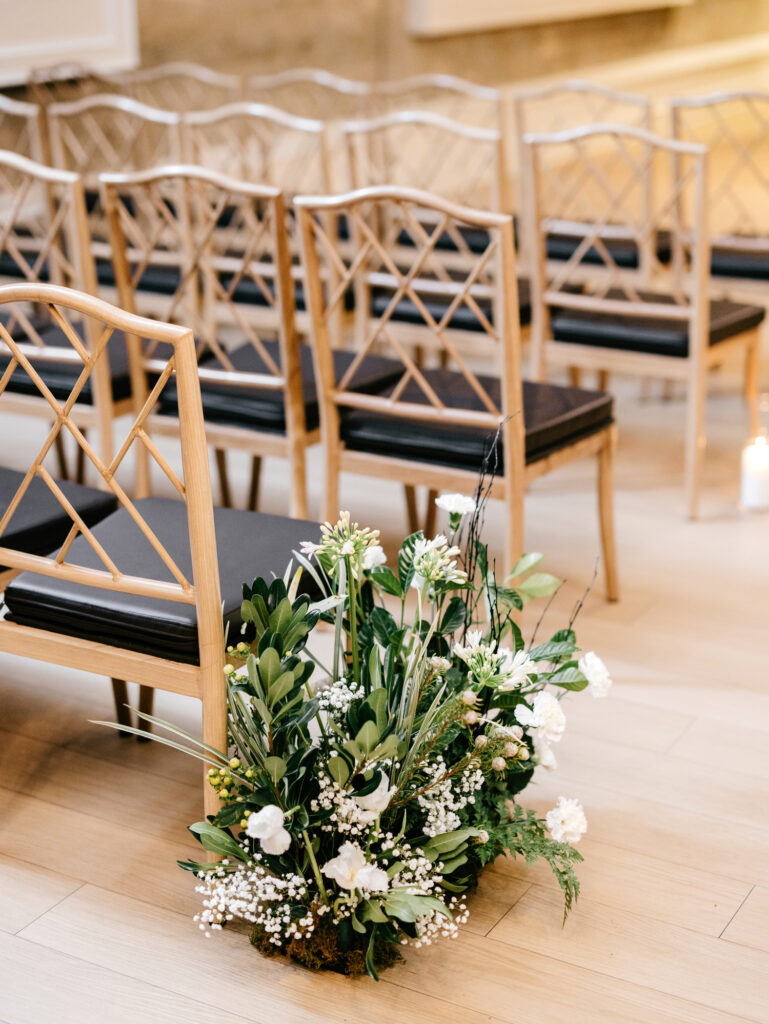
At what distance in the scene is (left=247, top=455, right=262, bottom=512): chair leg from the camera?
3.47 metres

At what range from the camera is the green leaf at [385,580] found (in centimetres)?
196

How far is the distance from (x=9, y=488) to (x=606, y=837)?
1.22m

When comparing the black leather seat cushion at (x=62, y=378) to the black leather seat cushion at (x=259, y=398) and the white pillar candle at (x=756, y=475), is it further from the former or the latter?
the white pillar candle at (x=756, y=475)

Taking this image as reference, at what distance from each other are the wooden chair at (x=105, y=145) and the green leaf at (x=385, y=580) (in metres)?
2.33

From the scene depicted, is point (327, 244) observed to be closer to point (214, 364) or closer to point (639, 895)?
point (214, 364)

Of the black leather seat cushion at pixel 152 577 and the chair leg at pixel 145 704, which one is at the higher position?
the black leather seat cushion at pixel 152 577

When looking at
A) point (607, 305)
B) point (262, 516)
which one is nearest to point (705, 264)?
point (607, 305)

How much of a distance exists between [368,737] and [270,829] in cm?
18

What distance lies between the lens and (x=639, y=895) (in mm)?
2002

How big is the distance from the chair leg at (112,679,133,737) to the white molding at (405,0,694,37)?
18.9 feet

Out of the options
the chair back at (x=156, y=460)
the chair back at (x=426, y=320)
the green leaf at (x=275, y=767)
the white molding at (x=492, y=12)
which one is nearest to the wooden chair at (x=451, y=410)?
the chair back at (x=426, y=320)

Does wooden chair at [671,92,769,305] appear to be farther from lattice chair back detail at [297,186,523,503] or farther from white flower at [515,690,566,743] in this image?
white flower at [515,690,566,743]

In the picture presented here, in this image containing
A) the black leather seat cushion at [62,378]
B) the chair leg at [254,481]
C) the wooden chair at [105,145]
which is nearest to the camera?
the black leather seat cushion at [62,378]

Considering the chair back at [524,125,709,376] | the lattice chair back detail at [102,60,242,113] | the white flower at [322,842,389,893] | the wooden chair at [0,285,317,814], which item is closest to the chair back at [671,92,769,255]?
the chair back at [524,125,709,376]
